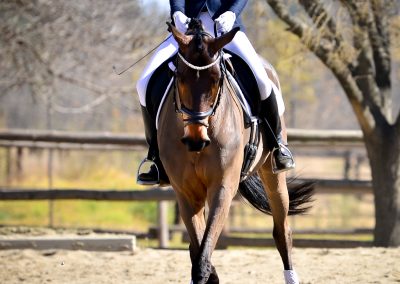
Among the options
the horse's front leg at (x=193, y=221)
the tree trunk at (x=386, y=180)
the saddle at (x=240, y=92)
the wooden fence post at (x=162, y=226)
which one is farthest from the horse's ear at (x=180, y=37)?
the wooden fence post at (x=162, y=226)

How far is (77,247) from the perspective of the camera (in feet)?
32.1

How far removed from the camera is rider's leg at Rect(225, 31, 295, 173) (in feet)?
21.8

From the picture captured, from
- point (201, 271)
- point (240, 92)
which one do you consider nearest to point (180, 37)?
point (240, 92)

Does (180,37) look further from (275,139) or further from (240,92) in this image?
(275,139)

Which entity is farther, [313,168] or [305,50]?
[313,168]

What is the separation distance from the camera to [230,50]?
6.62 metres

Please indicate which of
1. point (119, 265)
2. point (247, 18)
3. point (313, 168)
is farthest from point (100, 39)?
point (313, 168)

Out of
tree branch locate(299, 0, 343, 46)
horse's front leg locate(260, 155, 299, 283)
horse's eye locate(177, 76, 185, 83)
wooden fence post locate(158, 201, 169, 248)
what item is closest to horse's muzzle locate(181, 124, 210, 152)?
horse's eye locate(177, 76, 185, 83)

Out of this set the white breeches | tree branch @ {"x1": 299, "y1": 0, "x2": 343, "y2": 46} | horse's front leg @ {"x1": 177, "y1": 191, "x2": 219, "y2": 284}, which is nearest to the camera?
horse's front leg @ {"x1": 177, "y1": 191, "x2": 219, "y2": 284}

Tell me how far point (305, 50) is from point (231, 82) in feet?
14.1

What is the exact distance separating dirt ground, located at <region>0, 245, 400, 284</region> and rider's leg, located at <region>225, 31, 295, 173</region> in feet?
5.05

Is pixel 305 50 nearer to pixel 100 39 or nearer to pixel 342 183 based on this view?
pixel 342 183

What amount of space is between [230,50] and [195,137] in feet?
4.73

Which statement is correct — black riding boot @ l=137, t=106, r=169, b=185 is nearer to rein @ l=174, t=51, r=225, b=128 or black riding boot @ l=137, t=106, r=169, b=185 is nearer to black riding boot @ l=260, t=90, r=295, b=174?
black riding boot @ l=260, t=90, r=295, b=174
